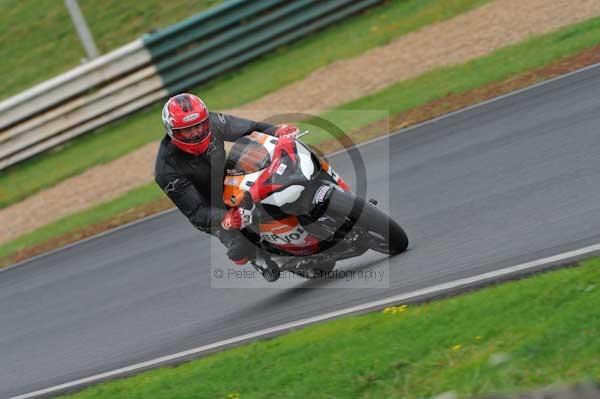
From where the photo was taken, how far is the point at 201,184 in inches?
300

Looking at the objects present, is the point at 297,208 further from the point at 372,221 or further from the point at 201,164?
the point at 201,164

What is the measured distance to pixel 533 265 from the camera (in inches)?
250

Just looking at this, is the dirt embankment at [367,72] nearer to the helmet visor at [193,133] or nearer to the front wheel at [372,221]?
the front wheel at [372,221]

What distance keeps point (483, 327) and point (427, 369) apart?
18.4 inches

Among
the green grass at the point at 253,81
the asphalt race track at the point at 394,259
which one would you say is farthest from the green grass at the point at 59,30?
the asphalt race track at the point at 394,259

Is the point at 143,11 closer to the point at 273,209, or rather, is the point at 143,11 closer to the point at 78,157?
the point at 78,157

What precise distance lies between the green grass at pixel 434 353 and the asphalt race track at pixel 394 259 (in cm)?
72

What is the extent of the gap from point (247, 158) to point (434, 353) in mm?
2498

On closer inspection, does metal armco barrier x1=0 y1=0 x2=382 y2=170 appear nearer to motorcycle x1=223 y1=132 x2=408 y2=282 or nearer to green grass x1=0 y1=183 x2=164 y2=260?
green grass x1=0 y1=183 x2=164 y2=260

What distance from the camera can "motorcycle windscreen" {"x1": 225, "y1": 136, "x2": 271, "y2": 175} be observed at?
23.6 feet

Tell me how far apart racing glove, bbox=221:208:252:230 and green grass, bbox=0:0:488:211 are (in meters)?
9.04

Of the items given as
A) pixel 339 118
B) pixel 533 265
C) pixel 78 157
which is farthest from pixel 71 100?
pixel 533 265

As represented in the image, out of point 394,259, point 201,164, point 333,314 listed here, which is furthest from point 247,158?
point 394,259

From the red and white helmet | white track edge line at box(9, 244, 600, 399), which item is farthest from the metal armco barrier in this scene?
the red and white helmet
